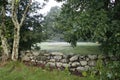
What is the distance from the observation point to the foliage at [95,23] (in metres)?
7.92

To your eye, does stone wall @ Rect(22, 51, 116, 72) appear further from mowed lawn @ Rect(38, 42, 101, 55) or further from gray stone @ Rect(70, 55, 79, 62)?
mowed lawn @ Rect(38, 42, 101, 55)

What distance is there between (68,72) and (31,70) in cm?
164

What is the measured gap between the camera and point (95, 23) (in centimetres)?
802

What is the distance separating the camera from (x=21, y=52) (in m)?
11.3

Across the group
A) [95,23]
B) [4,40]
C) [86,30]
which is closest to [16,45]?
[4,40]

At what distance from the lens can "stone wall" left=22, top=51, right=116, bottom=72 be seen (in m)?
9.63

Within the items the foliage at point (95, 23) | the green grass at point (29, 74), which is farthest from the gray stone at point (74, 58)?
the foliage at point (95, 23)

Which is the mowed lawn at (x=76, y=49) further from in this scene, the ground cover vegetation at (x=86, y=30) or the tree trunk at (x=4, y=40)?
the tree trunk at (x=4, y=40)

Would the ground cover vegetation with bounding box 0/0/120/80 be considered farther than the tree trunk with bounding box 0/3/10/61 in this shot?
No

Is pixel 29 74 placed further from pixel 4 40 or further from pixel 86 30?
pixel 86 30

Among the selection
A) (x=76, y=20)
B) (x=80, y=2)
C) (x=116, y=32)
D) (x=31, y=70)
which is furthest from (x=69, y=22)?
(x=31, y=70)

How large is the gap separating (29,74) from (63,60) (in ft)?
5.76

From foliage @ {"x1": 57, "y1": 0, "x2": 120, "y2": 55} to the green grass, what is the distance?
1415 millimetres

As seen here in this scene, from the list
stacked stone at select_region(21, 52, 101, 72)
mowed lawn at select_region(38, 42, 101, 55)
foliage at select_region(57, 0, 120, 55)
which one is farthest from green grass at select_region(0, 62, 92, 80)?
mowed lawn at select_region(38, 42, 101, 55)
